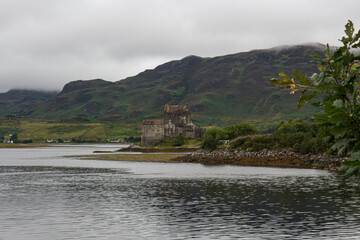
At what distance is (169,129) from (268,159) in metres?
85.5

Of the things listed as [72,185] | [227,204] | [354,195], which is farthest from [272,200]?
[72,185]

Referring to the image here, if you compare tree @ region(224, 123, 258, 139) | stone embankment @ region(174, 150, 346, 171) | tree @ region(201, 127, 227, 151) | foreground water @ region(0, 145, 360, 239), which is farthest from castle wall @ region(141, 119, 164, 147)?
foreground water @ region(0, 145, 360, 239)

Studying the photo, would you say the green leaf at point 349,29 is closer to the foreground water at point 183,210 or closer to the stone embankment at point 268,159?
the foreground water at point 183,210

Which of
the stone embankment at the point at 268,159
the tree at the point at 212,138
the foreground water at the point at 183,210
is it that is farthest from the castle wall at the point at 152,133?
the foreground water at the point at 183,210

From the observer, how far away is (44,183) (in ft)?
239

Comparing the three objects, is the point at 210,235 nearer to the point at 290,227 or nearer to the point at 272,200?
the point at 290,227

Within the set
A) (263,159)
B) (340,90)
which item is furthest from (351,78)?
(263,159)

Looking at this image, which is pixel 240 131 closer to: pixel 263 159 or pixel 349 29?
pixel 263 159

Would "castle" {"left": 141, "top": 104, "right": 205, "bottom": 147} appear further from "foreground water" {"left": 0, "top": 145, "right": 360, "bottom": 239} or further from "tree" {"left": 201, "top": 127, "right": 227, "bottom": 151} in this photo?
A: "foreground water" {"left": 0, "top": 145, "right": 360, "bottom": 239}

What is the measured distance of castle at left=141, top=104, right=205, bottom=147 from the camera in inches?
7726

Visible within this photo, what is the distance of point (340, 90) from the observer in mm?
9461

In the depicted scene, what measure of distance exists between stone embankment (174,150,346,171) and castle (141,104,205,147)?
5600cm

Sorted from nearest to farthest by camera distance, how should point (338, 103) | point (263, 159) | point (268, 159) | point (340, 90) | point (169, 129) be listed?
point (338, 103) → point (340, 90) → point (268, 159) → point (263, 159) → point (169, 129)

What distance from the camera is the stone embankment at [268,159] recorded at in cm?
10269
